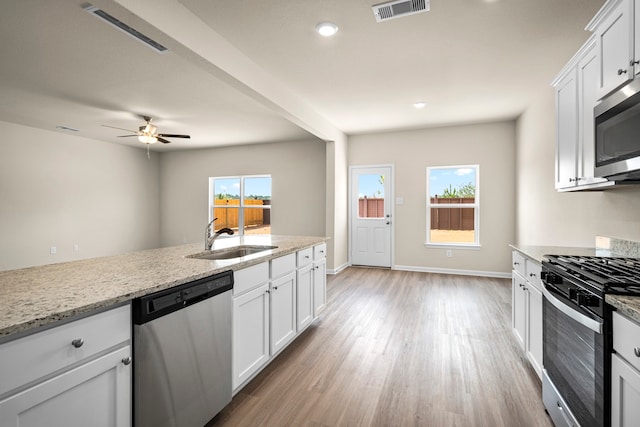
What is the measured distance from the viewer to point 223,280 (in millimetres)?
1854

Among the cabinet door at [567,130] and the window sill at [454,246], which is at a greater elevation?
the cabinet door at [567,130]

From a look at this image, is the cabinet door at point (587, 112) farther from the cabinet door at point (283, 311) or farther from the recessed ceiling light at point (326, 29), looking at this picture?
the cabinet door at point (283, 311)

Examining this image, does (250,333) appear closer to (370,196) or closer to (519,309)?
(519,309)

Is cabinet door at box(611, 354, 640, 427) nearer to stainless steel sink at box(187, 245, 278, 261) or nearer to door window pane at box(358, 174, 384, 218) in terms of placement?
stainless steel sink at box(187, 245, 278, 261)

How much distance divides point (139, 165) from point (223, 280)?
725cm

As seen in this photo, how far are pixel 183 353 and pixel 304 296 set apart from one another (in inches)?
60.1

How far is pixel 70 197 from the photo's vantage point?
253 inches

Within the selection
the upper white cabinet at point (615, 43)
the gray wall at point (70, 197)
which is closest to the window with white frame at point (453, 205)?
the upper white cabinet at point (615, 43)

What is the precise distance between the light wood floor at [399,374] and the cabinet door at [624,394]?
0.79 meters

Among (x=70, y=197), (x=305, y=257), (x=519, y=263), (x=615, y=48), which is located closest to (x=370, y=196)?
(x=305, y=257)

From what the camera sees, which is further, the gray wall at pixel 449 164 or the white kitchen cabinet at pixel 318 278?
the gray wall at pixel 449 164

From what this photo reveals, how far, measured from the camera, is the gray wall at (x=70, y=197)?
560 cm

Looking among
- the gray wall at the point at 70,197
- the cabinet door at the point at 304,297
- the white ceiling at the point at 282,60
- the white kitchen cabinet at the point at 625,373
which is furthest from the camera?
the gray wall at the point at 70,197

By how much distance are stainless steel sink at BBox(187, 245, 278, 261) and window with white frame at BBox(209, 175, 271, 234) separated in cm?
430
